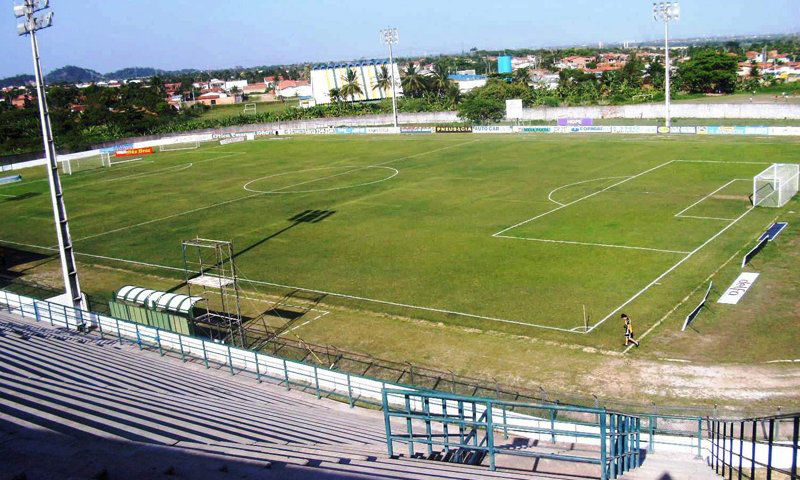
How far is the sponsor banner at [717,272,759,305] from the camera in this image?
98.8ft

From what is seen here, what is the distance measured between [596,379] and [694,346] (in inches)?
182

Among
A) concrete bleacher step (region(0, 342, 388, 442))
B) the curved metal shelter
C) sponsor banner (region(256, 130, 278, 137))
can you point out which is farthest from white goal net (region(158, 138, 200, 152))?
concrete bleacher step (region(0, 342, 388, 442))

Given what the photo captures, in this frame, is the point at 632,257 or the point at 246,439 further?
the point at 632,257

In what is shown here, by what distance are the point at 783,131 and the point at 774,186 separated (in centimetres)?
3588

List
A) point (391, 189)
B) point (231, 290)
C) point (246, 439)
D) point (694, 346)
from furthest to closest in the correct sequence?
point (391, 189) < point (231, 290) < point (694, 346) < point (246, 439)

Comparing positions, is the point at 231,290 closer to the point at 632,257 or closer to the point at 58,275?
the point at 58,275

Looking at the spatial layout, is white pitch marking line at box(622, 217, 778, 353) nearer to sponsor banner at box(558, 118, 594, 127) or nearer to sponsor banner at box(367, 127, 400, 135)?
sponsor banner at box(558, 118, 594, 127)

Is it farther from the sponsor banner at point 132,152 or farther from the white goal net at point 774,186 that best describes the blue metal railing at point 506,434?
the sponsor banner at point 132,152

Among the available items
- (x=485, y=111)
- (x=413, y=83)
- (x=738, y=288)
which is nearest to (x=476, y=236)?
(x=738, y=288)

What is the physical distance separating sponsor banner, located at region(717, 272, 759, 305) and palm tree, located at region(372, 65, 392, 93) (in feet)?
455

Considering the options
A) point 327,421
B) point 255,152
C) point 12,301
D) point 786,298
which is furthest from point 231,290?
point 255,152

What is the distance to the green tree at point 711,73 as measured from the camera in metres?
121

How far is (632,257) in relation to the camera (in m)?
36.6

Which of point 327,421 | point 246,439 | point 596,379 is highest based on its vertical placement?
point 246,439
